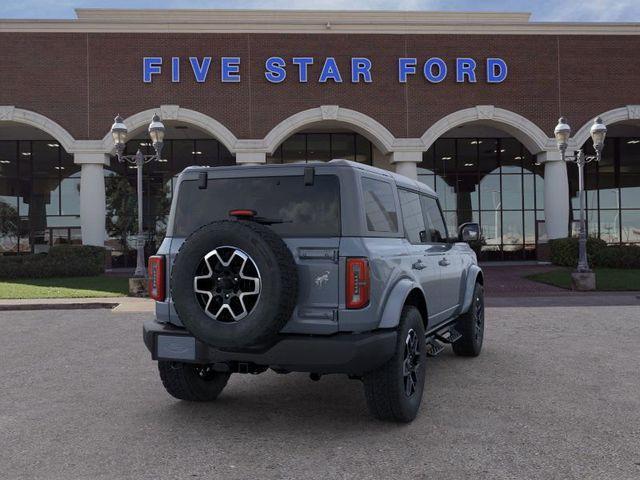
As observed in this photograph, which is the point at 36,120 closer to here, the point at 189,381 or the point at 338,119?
the point at 338,119

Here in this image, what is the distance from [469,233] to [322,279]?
2.92 meters

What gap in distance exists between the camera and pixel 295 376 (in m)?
6.56

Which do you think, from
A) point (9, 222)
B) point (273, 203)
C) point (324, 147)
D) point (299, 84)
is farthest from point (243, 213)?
point (9, 222)

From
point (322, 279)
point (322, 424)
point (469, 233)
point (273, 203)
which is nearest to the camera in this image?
point (322, 279)

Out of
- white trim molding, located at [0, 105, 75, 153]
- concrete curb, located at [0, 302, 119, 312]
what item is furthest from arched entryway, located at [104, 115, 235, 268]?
concrete curb, located at [0, 302, 119, 312]

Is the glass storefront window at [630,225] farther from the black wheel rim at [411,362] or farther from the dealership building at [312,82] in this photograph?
the black wheel rim at [411,362]

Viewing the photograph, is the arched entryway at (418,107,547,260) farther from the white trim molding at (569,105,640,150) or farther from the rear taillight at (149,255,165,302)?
the rear taillight at (149,255,165,302)

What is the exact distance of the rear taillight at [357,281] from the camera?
4254mm

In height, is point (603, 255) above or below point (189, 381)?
above

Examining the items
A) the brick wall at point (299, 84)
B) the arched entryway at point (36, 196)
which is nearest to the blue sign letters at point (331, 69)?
the brick wall at point (299, 84)

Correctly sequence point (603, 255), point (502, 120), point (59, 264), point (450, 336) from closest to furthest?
1. point (450, 336)
2. point (59, 264)
3. point (603, 255)
4. point (502, 120)

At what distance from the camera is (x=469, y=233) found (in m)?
6.66

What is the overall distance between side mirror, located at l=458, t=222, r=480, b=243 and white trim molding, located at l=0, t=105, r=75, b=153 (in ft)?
68.0

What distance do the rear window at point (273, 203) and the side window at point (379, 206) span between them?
0.32 metres
